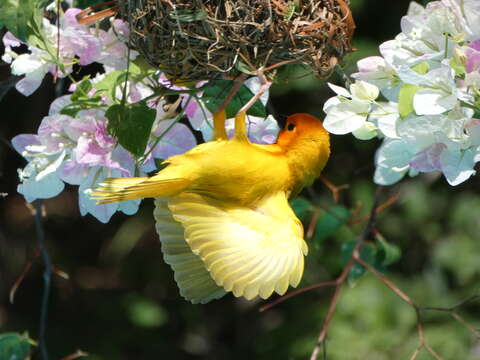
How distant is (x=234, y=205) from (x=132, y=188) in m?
0.13

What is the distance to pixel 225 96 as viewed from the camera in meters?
1.00

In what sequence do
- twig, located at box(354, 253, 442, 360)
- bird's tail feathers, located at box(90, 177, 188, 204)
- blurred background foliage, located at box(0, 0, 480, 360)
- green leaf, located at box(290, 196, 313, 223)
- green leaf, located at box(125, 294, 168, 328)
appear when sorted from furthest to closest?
green leaf, located at box(125, 294, 168, 328) < blurred background foliage, located at box(0, 0, 480, 360) < green leaf, located at box(290, 196, 313, 223) < twig, located at box(354, 253, 442, 360) < bird's tail feathers, located at box(90, 177, 188, 204)

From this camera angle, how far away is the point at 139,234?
2.83 metres

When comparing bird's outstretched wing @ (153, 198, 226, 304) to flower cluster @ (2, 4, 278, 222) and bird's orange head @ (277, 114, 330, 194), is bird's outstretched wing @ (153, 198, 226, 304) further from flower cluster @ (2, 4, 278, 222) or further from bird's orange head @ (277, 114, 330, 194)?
bird's orange head @ (277, 114, 330, 194)

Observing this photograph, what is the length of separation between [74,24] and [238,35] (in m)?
0.24

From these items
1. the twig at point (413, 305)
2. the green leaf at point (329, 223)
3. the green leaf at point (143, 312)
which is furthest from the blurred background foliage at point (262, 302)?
the twig at point (413, 305)

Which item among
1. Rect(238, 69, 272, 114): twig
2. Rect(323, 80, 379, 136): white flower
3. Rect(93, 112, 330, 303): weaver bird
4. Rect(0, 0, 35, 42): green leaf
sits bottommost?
Rect(93, 112, 330, 303): weaver bird

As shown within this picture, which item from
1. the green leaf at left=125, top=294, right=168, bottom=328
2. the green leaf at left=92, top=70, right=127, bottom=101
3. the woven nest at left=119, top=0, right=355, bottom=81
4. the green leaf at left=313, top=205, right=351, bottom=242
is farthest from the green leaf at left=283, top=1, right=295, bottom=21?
the green leaf at left=125, top=294, right=168, bottom=328

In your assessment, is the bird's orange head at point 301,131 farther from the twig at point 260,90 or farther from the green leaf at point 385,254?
the green leaf at point 385,254

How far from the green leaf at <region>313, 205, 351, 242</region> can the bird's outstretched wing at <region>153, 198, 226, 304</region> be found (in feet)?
1.58

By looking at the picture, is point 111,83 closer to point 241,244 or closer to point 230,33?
point 230,33

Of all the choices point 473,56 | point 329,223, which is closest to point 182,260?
point 473,56

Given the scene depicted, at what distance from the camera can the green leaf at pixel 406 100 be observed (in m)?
0.91

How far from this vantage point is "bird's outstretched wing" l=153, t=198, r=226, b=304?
0.96 meters
